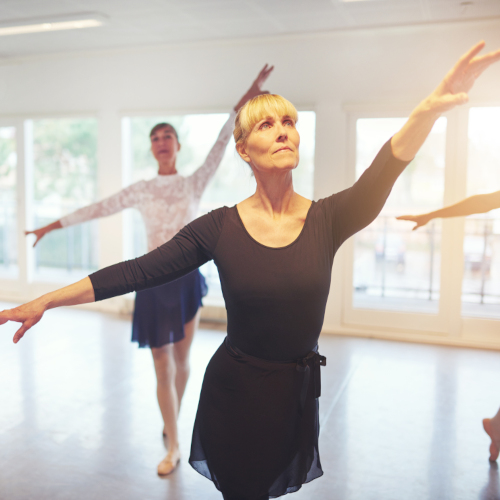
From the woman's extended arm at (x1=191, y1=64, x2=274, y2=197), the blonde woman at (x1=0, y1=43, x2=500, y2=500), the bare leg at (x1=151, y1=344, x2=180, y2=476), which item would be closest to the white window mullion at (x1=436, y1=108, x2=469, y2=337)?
the woman's extended arm at (x1=191, y1=64, x2=274, y2=197)

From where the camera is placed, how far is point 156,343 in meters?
2.42

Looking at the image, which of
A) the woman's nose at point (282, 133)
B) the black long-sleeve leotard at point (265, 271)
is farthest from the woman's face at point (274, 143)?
the black long-sleeve leotard at point (265, 271)

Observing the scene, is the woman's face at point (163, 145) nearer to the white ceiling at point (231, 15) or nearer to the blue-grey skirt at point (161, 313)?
the blue-grey skirt at point (161, 313)

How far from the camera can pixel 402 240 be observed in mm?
6141

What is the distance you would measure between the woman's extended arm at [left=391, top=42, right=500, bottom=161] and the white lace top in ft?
5.02

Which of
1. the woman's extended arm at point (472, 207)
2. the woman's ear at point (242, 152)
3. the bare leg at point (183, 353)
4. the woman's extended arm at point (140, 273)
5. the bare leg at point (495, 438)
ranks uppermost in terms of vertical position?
the woman's ear at point (242, 152)

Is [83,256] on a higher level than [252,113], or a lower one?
lower

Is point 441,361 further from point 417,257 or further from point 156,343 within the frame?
point 156,343

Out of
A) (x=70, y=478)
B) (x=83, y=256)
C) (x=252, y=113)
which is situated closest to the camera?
(x=252, y=113)

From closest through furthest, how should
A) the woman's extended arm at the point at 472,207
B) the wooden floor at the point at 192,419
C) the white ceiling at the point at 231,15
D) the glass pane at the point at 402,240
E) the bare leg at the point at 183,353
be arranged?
the woman's extended arm at the point at 472,207 < the wooden floor at the point at 192,419 < the bare leg at the point at 183,353 < the white ceiling at the point at 231,15 < the glass pane at the point at 402,240

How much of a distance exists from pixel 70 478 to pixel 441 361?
116 inches

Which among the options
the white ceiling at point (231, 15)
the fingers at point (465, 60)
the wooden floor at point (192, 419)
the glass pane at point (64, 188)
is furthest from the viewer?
the glass pane at point (64, 188)

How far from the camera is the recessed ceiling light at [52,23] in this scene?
4.48 m

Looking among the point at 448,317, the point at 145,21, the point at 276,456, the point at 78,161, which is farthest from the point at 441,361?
the point at 78,161
